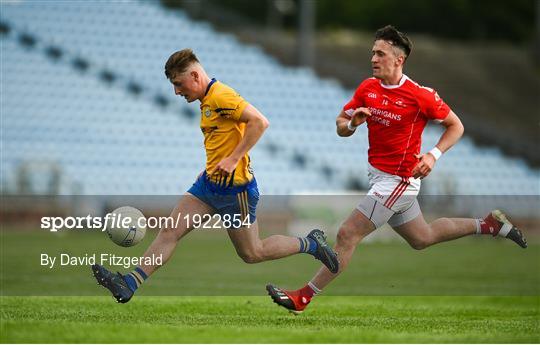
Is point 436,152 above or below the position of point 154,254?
above

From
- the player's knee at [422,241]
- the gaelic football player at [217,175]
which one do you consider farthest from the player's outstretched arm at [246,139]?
the player's knee at [422,241]

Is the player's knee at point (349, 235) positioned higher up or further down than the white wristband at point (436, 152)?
further down

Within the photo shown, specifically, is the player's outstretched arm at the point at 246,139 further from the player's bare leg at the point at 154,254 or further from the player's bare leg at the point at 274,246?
the player's bare leg at the point at 274,246

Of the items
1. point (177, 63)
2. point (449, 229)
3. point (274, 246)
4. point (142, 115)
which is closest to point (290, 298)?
point (274, 246)

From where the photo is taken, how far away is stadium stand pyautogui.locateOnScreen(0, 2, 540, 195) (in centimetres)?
2314

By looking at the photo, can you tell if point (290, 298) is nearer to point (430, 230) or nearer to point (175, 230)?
point (175, 230)

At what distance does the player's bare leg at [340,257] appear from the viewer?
7.96 metres

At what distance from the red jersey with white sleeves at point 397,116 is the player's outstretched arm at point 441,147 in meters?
0.09

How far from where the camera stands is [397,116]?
784cm

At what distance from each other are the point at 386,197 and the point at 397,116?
0.64m

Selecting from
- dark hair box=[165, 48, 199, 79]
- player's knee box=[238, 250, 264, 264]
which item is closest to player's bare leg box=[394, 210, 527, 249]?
player's knee box=[238, 250, 264, 264]

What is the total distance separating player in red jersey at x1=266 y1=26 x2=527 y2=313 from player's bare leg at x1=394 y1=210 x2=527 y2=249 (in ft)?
0.04

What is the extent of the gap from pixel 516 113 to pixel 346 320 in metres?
28.9

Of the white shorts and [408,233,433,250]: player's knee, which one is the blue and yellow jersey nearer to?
the white shorts
